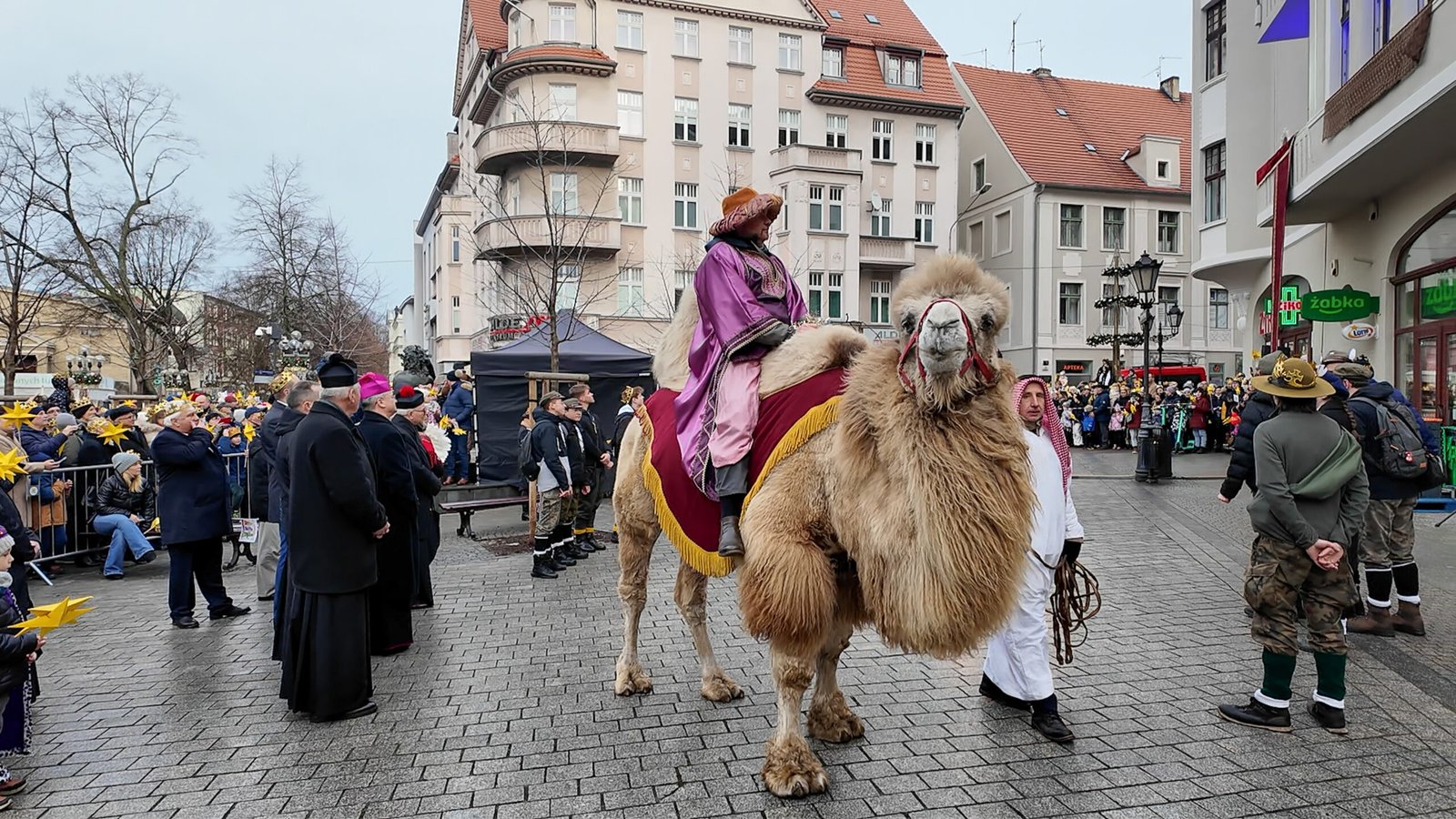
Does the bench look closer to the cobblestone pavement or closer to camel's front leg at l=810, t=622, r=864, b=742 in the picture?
the cobblestone pavement

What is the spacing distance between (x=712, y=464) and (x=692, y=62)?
33.7 m

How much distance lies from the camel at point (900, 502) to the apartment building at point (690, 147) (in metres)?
26.9

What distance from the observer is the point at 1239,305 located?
21.8 meters

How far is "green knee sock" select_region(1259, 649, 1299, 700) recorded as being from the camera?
4648 millimetres

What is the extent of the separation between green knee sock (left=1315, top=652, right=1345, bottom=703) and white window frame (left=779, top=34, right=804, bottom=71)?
34970 mm

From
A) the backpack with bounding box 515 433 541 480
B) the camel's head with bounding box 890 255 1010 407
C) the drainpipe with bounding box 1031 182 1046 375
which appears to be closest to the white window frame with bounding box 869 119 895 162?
the drainpipe with bounding box 1031 182 1046 375

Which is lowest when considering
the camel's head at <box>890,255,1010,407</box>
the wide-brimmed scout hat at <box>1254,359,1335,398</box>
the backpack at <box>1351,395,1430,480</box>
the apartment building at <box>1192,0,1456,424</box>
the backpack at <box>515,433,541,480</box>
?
the backpack at <box>515,433,541,480</box>

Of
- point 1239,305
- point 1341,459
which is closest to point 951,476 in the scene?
point 1341,459

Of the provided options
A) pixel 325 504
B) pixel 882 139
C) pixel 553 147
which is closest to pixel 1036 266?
pixel 882 139

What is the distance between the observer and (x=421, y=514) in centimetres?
754

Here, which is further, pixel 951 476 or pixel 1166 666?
pixel 1166 666

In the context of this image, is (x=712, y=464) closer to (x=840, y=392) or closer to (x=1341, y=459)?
(x=840, y=392)

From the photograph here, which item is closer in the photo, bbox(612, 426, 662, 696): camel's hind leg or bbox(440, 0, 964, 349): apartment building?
bbox(612, 426, 662, 696): camel's hind leg

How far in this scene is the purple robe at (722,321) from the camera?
429cm
